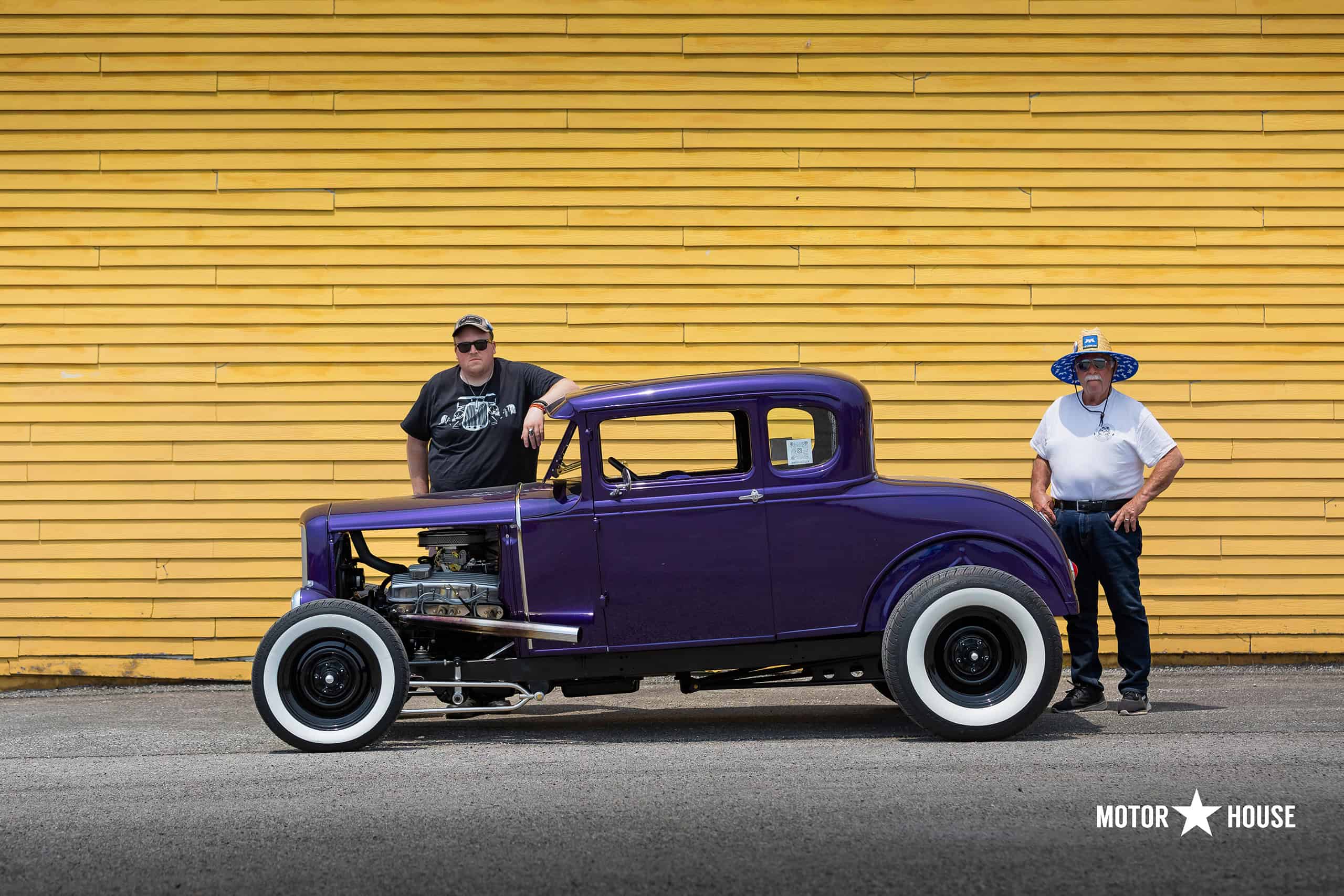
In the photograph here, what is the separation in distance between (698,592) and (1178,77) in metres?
5.23

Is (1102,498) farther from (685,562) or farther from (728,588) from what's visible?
(685,562)

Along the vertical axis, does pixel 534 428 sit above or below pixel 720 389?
below

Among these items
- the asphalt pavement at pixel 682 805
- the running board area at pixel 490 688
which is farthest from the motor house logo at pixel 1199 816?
the running board area at pixel 490 688

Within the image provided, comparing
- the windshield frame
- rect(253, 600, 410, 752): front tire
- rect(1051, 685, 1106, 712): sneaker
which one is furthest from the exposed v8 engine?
rect(1051, 685, 1106, 712): sneaker

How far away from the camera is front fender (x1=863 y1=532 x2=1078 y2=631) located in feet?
19.0

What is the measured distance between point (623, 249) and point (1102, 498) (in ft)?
11.5

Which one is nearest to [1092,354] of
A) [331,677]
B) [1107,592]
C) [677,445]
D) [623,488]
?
[1107,592]

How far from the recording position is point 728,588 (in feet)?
19.0

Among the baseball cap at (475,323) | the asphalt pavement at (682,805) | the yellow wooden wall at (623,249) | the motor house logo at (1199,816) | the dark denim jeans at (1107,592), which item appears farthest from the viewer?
the yellow wooden wall at (623,249)

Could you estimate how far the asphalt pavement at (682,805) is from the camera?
3852mm

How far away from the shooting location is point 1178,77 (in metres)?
8.35

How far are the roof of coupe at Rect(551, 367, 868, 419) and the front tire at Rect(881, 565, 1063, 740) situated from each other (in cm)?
Answer: 101

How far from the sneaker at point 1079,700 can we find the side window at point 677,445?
2.18m

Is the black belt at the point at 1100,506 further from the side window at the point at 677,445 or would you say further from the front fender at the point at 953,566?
the side window at the point at 677,445
